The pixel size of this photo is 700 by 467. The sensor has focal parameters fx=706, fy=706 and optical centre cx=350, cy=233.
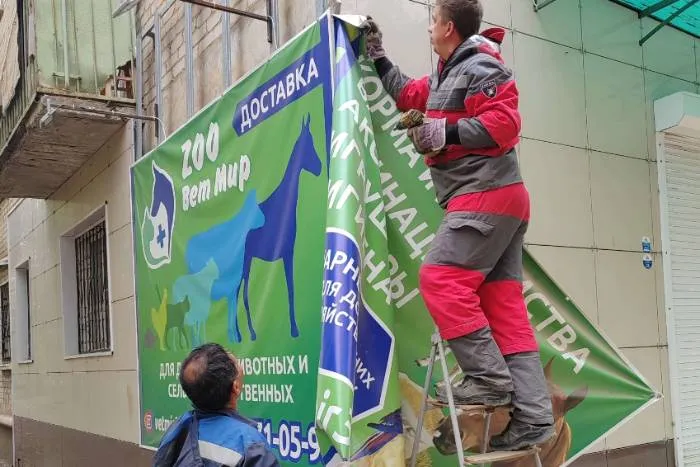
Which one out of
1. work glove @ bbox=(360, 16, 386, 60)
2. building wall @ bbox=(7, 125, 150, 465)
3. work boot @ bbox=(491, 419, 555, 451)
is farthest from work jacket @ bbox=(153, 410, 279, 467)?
building wall @ bbox=(7, 125, 150, 465)

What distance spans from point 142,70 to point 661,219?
193 inches

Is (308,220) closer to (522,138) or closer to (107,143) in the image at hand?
(522,138)

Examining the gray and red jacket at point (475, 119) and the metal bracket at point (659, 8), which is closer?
the gray and red jacket at point (475, 119)

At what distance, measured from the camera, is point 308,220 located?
12.3 ft

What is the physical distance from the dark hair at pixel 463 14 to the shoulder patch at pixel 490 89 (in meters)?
0.33

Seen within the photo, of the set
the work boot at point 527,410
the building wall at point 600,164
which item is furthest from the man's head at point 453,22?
the building wall at point 600,164

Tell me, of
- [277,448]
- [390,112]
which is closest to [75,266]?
[277,448]

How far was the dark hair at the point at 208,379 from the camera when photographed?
2434mm

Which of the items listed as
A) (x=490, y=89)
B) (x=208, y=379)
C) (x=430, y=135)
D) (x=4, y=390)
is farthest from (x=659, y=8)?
(x=4, y=390)

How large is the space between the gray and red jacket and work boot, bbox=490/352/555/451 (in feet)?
2.51

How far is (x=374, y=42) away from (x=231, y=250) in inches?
64.0

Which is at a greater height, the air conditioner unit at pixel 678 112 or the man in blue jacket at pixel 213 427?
the air conditioner unit at pixel 678 112

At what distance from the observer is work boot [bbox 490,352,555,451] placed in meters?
2.86

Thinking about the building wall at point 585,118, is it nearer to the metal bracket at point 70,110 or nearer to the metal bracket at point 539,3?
the metal bracket at point 539,3
